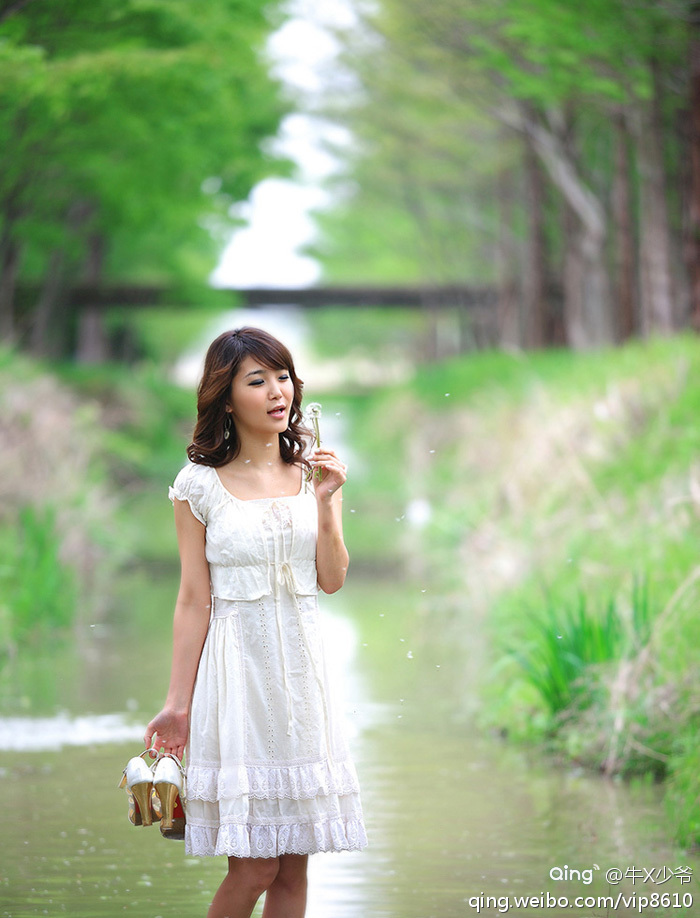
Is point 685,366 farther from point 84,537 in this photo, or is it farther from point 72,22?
point 72,22

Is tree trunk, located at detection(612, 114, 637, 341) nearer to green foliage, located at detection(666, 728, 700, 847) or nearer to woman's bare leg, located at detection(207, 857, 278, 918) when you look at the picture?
green foliage, located at detection(666, 728, 700, 847)

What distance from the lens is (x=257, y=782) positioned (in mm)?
3438

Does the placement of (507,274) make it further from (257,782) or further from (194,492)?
(257,782)

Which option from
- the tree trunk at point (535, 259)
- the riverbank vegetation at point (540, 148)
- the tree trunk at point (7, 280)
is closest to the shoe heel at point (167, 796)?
the riverbank vegetation at point (540, 148)

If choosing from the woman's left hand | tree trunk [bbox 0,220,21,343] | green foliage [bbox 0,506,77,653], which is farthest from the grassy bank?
tree trunk [bbox 0,220,21,343]

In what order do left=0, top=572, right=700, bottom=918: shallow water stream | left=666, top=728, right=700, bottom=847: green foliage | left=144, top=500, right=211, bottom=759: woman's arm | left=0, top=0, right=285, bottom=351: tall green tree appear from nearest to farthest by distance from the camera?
left=144, top=500, right=211, bottom=759: woman's arm
left=0, top=572, right=700, bottom=918: shallow water stream
left=666, top=728, right=700, bottom=847: green foliage
left=0, top=0, right=285, bottom=351: tall green tree

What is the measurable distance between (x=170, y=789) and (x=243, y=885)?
0.31 metres

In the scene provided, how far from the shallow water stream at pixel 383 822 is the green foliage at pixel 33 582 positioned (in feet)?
3.05

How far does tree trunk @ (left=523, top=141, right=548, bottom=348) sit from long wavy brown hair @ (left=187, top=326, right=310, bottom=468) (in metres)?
21.1

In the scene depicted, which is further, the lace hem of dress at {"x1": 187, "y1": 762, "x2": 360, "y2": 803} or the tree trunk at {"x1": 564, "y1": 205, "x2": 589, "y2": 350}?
the tree trunk at {"x1": 564, "y1": 205, "x2": 589, "y2": 350}

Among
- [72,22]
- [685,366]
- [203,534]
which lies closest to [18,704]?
[203,534]

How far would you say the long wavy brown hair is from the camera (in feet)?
12.0

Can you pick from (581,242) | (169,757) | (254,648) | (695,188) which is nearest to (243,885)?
(169,757)

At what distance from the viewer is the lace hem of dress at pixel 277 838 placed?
3412mm
